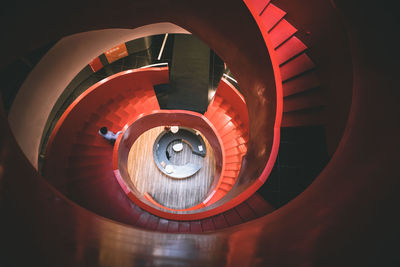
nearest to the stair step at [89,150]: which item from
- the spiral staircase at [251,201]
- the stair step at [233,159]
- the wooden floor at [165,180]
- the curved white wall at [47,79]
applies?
the spiral staircase at [251,201]

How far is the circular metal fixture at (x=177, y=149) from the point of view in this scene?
8992mm

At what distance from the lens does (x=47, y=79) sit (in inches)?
174

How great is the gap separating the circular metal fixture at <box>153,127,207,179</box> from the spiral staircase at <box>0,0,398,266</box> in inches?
131

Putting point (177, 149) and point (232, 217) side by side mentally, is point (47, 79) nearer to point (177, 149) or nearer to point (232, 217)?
point (232, 217)

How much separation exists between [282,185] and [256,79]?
7.20 ft

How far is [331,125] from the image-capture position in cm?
356

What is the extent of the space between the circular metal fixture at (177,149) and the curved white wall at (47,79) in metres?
4.67

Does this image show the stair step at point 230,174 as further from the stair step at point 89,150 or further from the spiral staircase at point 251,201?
the stair step at point 89,150

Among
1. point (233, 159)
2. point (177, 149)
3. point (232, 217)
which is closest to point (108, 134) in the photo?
point (177, 149)

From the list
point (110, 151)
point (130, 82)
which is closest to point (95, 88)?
point (130, 82)

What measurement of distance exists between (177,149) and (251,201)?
19.7ft

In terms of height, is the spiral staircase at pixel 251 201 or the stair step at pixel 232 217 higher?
the spiral staircase at pixel 251 201

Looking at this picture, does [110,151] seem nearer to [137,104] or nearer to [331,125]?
[137,104]

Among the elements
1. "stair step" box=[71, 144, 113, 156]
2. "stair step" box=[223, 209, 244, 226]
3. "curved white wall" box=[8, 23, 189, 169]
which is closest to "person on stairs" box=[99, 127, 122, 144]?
"stair step" box=[71, 144, 113, 156]
